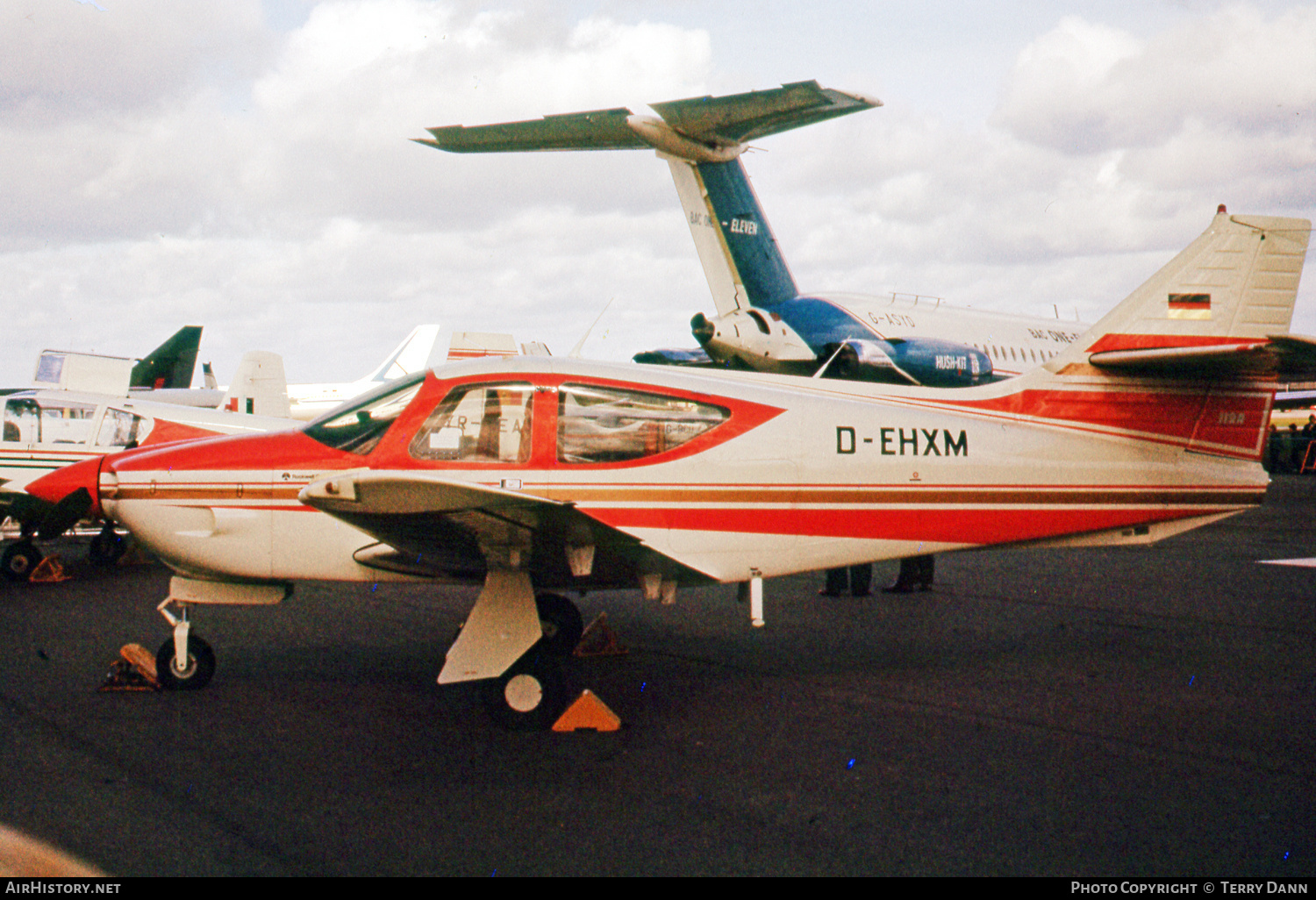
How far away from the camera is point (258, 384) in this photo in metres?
17.7

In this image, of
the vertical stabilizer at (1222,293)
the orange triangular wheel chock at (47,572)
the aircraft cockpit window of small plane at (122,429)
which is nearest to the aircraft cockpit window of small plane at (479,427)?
the vertical stabilizer at (1222,293)

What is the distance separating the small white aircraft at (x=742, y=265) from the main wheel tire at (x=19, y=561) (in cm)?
947

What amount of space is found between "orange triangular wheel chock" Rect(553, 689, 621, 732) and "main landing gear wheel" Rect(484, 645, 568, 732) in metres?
0.14

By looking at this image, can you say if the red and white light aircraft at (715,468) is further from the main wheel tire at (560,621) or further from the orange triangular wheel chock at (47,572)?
the orange triangular wheel chock at (47,572)

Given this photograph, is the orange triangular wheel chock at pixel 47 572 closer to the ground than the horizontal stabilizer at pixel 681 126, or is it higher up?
closer to the ground

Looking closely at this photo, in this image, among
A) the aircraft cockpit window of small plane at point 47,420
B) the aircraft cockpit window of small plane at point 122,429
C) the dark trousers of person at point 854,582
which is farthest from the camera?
the aircraft cockpit window of small plane at point 122,429

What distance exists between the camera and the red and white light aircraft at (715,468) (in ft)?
Answer: 18.1

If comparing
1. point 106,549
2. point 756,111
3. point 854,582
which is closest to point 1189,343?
point 854,582

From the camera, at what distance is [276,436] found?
5.79 meters

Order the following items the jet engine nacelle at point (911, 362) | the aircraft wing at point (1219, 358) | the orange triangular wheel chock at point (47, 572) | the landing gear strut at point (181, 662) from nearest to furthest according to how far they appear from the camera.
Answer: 1. the landing gear strut at point (181, 662)
2. the aircraft wing at point (1219, 358)
3. the orange triangular wheel chock at point (47, 572)
4. the jet engine nacelle at point (911, 362)

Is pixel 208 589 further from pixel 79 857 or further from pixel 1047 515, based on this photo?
pixel 1047 515

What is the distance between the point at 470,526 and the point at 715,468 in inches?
66.5

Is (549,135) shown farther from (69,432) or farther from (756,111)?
(69,432)
